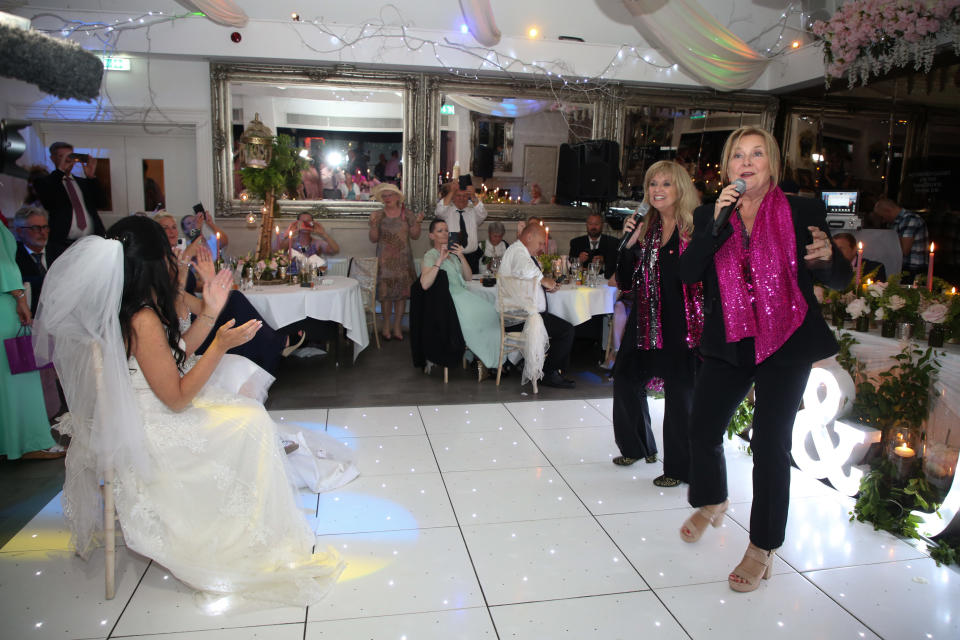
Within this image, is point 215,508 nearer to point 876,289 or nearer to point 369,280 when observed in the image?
point 876,289

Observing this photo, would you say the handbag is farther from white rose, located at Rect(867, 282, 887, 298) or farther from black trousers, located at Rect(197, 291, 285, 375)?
white rose, located at Rect(867, 282, 887, 298)

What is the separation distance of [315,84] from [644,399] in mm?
6106

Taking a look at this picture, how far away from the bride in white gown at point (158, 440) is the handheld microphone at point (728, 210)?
1.75 metres

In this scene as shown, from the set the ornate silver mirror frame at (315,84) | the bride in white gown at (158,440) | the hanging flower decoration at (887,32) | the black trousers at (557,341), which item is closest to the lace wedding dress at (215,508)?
the bride in white gown at (158,440)

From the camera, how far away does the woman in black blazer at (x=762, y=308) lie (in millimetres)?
2254

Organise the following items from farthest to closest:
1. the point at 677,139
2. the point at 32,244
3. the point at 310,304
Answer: the point at 677,139
the point at 310,304
the point at 32,244

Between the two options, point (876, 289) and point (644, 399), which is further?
point (644, 399)

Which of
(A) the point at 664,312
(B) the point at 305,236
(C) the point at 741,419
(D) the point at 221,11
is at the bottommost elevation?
(C) the point at 741,419

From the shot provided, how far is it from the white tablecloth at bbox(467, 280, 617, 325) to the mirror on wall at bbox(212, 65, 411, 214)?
126 inches

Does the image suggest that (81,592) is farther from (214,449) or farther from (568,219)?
(568,219)

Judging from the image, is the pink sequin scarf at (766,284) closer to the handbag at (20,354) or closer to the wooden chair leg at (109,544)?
the wooden chair leg at (109,544)

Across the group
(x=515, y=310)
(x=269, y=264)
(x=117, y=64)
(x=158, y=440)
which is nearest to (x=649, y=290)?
(x=515, y=310)

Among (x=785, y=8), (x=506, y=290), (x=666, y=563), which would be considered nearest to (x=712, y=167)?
(x=785, y=8)

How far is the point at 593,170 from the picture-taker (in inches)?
313
